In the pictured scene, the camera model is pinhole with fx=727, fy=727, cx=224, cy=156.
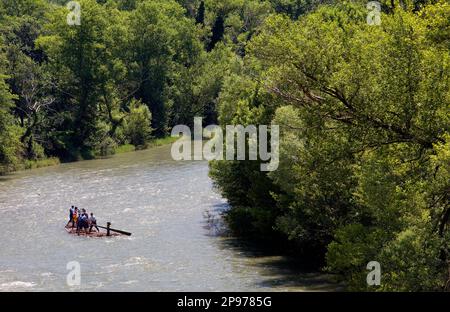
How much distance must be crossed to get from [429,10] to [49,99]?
80750 mm

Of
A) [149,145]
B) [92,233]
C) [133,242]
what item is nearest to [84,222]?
[92,233]

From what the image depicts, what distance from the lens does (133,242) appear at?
52906 mm

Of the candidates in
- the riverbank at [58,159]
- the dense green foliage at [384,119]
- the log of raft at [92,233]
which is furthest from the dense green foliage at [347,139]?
the log of raft at [92,233]

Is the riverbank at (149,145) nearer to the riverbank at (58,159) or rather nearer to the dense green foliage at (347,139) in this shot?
the riverbank at (58,159)

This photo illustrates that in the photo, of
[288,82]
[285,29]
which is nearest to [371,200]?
[288,82]

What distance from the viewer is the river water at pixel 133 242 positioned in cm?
4253

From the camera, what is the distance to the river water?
42.5 metres

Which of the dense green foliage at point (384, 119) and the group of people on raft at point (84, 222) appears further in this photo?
the group of people on raft at point (84, 222)

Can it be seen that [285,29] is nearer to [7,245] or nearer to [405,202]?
[405,202]

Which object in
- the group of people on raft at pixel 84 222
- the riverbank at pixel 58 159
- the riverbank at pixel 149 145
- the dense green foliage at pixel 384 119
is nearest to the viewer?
the dense green foliage at pixel 384 119
